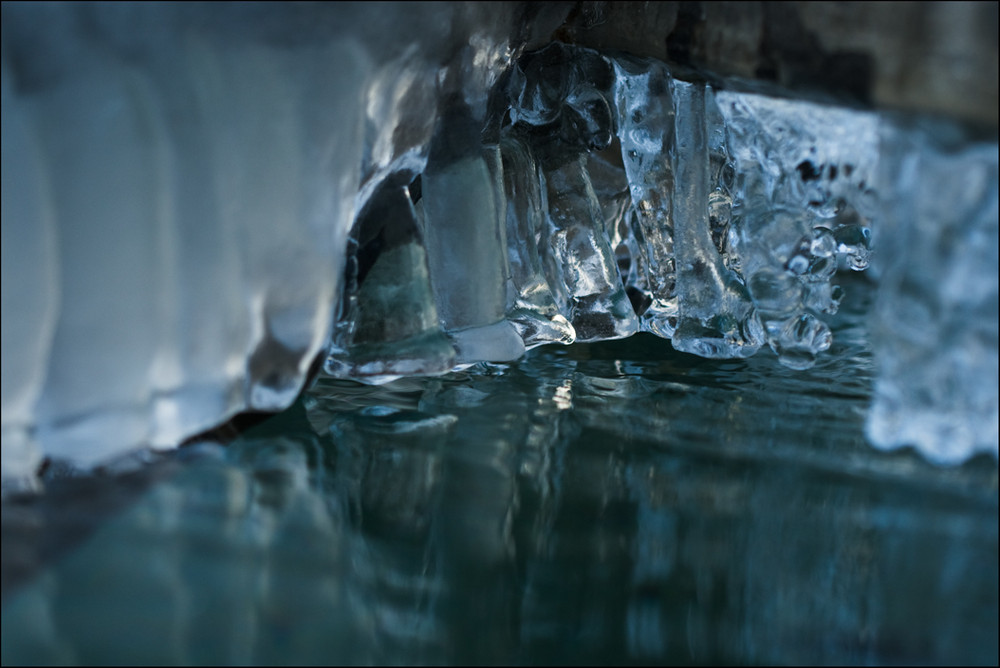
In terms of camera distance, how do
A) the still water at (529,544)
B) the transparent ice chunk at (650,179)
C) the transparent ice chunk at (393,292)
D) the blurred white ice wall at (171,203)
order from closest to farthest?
the still water at (529,544) → the blurred white ice wall at (171,203) → the transparent ice chunk at (393,292) → the transparent ice chunk at (650,179)

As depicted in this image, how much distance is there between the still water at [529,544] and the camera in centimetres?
46

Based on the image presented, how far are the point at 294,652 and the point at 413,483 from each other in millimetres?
202

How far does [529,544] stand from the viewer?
1.82ft

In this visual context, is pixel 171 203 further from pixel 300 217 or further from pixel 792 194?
pixel 792 194

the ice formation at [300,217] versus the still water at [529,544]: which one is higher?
the ice formation at [300,217]

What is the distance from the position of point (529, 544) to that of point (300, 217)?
0.29 m

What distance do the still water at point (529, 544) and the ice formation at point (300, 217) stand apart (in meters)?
0.05

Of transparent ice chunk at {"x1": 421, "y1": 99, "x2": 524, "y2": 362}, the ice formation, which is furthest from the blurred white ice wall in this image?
transparent ice chunk at {"x1": 421, "y1": 99, "x2": 524, "y2": 362}

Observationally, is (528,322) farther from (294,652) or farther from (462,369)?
(294,652)

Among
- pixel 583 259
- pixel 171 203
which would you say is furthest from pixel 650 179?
pixel 171 203

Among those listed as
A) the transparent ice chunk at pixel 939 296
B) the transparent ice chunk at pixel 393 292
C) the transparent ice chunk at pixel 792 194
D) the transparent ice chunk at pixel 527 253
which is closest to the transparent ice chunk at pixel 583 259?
the transparent ice chunk at pixel 527 253

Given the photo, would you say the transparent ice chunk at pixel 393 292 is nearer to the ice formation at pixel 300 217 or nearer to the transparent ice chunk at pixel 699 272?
the ice formation at pixel 300 217

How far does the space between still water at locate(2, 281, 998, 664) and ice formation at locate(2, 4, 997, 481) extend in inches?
1.9

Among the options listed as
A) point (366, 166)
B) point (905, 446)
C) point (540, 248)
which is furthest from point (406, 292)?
point (905, 446)
